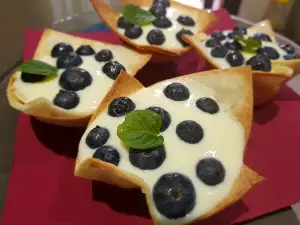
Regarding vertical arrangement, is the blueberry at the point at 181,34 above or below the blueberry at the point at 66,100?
above

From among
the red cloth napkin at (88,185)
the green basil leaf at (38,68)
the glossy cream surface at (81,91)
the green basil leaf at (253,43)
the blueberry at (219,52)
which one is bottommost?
the red cloth napkin at (88,185)

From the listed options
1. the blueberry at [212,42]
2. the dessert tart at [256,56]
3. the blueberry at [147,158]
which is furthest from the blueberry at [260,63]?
the blueberry at [147,158]

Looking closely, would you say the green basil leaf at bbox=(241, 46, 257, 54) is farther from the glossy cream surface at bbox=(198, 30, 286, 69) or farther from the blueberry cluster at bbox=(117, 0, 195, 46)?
the blueberry cluster at bbox=(117, 0, 195, 46)

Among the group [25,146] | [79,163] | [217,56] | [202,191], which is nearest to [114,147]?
[79,163]

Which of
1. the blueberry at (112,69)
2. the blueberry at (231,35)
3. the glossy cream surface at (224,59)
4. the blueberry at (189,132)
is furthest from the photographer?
the blueberry at (231,35)

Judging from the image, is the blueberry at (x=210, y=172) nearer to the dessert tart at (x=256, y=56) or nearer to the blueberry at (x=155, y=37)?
the dessert tart at (x=256, y=56)

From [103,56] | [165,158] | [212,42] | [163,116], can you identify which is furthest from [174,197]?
[212,42]

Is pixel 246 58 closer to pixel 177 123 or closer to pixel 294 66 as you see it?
pixel 294 66
